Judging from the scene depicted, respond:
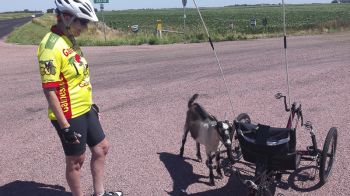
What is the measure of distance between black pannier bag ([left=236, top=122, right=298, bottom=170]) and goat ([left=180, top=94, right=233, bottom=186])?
0.16 meters

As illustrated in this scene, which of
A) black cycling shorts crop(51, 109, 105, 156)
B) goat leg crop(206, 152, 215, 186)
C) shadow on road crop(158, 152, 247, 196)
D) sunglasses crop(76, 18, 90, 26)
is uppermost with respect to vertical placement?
sunglasses crop(76, 18, 90, 26)

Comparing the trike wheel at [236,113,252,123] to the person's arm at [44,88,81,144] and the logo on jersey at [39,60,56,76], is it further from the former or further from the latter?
the logo on jersey at [39,60,56,76]

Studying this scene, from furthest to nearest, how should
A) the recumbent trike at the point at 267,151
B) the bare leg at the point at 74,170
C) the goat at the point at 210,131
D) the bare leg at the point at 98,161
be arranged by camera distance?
the goat at the point at 210,131, the bare leg at the point at 98,161, the recumbent trike at the point at 267,151, the bare leg at the point at 74,170

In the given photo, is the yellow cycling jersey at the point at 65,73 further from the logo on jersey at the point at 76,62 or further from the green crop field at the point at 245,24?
the green crop field at the point at 245,24

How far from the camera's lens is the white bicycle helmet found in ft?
11.8

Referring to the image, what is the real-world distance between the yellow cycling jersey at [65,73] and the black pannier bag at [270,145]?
1.53 m

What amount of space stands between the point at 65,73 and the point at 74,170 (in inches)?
36.9

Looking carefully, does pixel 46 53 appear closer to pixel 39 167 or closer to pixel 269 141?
pixel 269 141

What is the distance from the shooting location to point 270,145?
13.3ft

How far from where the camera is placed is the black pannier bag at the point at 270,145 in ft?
13.3

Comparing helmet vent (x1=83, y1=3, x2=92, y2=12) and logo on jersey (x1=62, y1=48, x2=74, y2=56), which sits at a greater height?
helmet vent (x1=83, y1=3, x2=92, y2=12)

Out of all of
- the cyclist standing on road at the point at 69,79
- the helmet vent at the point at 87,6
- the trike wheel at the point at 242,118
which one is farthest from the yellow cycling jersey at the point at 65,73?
the trike wheel at the point at 242,118

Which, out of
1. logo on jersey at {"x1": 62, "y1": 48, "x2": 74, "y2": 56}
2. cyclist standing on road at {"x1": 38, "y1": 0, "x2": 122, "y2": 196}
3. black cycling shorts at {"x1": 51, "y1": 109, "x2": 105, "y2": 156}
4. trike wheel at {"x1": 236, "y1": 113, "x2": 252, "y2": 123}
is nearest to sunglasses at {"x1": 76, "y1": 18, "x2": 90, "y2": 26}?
cyclist standing on road at {"x1": 38, "y1": 0, "x2": 122, "y2": 196}

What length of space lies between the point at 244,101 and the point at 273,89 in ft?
4.41
